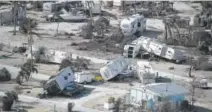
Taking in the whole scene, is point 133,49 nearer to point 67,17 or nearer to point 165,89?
point 165,89

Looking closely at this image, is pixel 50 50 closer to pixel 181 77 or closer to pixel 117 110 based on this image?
pixel 181 77

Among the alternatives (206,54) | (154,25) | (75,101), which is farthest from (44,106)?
(154,25)

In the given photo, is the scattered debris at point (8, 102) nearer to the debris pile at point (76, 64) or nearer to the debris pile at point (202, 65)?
the debris pile at point (76, 64)

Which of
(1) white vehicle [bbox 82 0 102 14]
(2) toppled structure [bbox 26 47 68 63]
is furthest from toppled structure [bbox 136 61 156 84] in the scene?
(1) white vehicle [bbox 82 0 102 14]

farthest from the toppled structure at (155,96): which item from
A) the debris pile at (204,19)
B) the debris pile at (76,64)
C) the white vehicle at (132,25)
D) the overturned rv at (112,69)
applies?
the debris pile at (204,19)

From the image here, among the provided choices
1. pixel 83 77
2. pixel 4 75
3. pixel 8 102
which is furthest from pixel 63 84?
pixel 4 75
